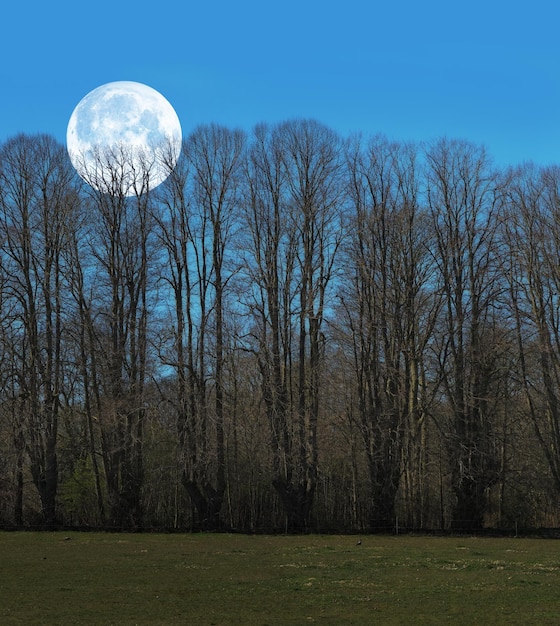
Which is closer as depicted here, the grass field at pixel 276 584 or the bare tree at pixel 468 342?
the grass field at pixel 276 584

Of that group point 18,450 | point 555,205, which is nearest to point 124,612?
point 18,450

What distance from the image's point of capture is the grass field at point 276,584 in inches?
436

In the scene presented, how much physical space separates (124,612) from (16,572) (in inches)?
227

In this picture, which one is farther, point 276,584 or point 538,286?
point 538,286

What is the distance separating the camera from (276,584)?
14.2 m

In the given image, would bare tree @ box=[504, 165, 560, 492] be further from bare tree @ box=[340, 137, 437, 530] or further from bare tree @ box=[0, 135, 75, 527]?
bare tree @ box=[0, 135, 75, 527]

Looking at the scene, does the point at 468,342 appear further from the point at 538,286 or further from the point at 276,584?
the point at 276,584

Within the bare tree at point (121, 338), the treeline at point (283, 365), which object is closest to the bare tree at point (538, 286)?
the treeline at point (283, 365)

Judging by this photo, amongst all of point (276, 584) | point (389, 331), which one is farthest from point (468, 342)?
point (276, 584)

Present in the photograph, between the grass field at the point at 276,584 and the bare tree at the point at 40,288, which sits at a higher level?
the bare tree at the point at 40,288

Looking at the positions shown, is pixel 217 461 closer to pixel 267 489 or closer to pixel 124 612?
pixel 267 489

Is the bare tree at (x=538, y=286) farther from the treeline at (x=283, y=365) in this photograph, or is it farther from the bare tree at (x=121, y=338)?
the bare tree at (x=121, y=338)

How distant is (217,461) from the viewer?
3152cm

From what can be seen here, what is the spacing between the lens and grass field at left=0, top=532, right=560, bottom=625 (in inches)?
436
